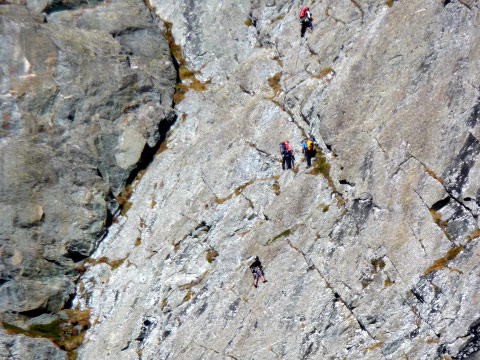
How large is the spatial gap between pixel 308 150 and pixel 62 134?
18388 millimetres

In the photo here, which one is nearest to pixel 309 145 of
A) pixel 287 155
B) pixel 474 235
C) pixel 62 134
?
pixel 287 155

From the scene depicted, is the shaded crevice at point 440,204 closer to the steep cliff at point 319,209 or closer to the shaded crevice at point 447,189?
the steep cliff at point 319,209

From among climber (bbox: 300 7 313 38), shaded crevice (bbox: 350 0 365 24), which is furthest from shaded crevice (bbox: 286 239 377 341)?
climber (bbox: 300 7 313 38)

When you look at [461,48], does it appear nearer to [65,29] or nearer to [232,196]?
[232,196]

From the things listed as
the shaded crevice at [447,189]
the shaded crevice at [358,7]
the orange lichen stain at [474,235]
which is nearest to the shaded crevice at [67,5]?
the shaded crevice at [358,7]

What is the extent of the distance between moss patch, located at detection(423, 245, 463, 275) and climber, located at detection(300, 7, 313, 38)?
19.0m

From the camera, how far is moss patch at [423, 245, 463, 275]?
921 inches

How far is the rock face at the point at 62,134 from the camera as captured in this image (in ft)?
110

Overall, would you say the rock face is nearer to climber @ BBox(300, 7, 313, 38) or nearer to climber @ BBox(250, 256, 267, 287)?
climber @ BBox(300, 7, 313, 38)

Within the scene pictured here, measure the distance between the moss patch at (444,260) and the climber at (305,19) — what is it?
750 inches

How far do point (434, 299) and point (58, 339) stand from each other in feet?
77.2

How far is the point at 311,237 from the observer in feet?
90.0

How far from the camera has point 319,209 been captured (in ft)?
91.9

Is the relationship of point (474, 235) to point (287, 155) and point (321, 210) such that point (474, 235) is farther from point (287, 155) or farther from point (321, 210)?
point (287, 155)
